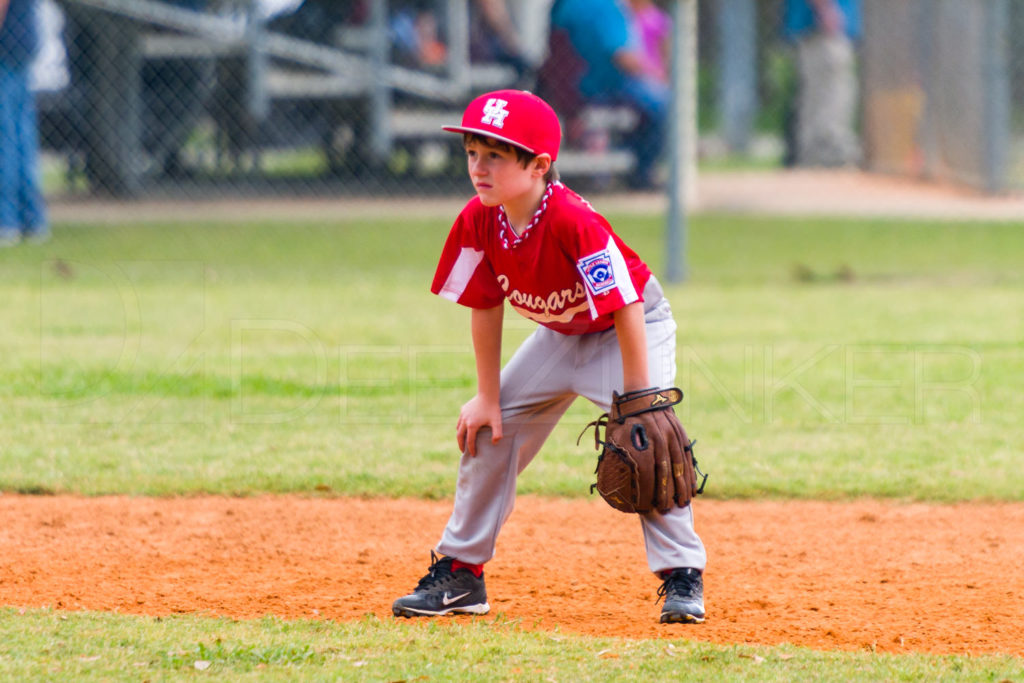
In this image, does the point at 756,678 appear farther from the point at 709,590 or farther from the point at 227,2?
the point at 227,2

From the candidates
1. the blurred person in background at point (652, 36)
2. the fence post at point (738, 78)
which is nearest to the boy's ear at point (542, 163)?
the blurred person in background at point (652, 36)

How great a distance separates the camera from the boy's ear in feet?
10.7

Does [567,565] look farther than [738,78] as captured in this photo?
No

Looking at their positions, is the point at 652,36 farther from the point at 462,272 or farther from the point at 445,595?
the point at 445,595

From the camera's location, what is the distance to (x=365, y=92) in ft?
44.0

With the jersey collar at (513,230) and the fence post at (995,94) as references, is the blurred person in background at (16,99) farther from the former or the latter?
the fence post at (995,94)

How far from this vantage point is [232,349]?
7176mm

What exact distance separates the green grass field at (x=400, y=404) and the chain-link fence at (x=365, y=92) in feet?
9.44

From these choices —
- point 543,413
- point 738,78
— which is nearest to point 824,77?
point 738,78

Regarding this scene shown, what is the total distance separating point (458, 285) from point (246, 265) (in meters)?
6.97

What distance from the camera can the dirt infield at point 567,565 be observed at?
3.46m

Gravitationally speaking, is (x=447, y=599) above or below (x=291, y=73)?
below

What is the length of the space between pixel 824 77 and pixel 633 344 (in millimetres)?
14796

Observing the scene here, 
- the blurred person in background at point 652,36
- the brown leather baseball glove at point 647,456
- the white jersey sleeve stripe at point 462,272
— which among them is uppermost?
the blurred person in background at point 652,36
